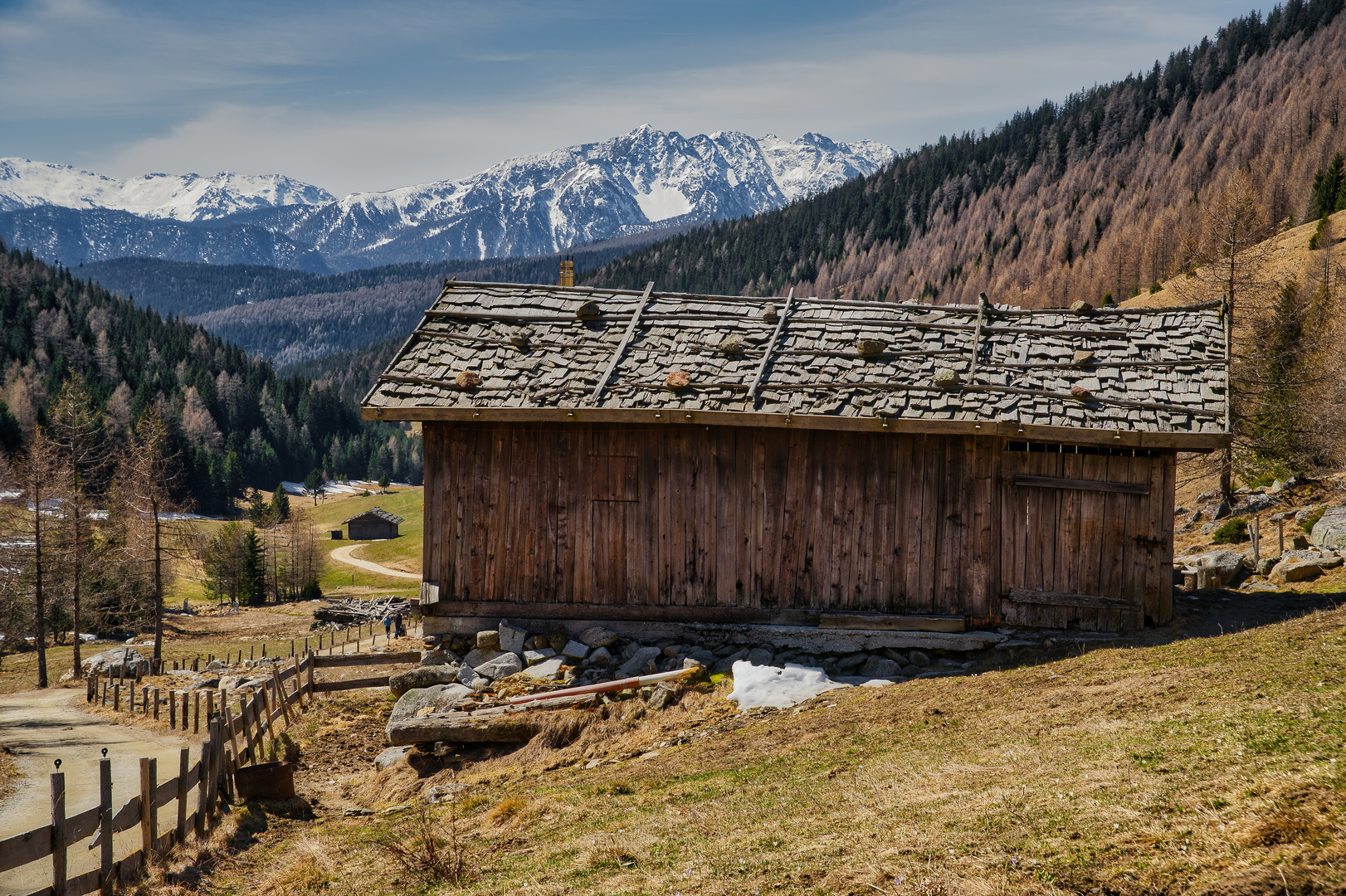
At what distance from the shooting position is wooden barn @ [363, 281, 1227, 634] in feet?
45.0

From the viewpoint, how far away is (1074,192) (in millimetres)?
124812

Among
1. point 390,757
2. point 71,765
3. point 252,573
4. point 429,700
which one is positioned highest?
point 429,700

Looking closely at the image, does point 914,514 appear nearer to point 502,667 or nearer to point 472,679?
point 502,667

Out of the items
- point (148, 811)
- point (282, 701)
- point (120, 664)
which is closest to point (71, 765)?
point (282, 701)

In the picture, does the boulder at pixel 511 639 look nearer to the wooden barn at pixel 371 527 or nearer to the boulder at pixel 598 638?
the boulder at pixel 598 638

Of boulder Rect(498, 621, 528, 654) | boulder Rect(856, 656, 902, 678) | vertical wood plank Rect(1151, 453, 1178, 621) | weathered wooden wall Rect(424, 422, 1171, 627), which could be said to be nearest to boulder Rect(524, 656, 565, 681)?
boulder Rect(498, 621, 528, 654)

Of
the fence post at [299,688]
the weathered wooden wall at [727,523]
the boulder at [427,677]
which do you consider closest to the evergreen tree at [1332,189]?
the weathered wooden wall at [727,523]

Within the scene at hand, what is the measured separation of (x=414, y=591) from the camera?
71000mm

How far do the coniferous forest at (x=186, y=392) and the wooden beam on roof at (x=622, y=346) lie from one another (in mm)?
100321

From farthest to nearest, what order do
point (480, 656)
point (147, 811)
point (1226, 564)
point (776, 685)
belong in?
point (1226, 564) → point (480, 656) → point (776, 685) → point (147, 811)

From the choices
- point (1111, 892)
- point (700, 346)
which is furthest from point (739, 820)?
point (700, 346)

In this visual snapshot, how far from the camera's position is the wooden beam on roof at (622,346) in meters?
14.4

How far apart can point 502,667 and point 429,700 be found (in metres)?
1.24

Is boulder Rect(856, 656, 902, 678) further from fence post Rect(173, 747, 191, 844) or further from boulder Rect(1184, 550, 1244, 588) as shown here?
fence post Rect(173, 747, 191, 844)
